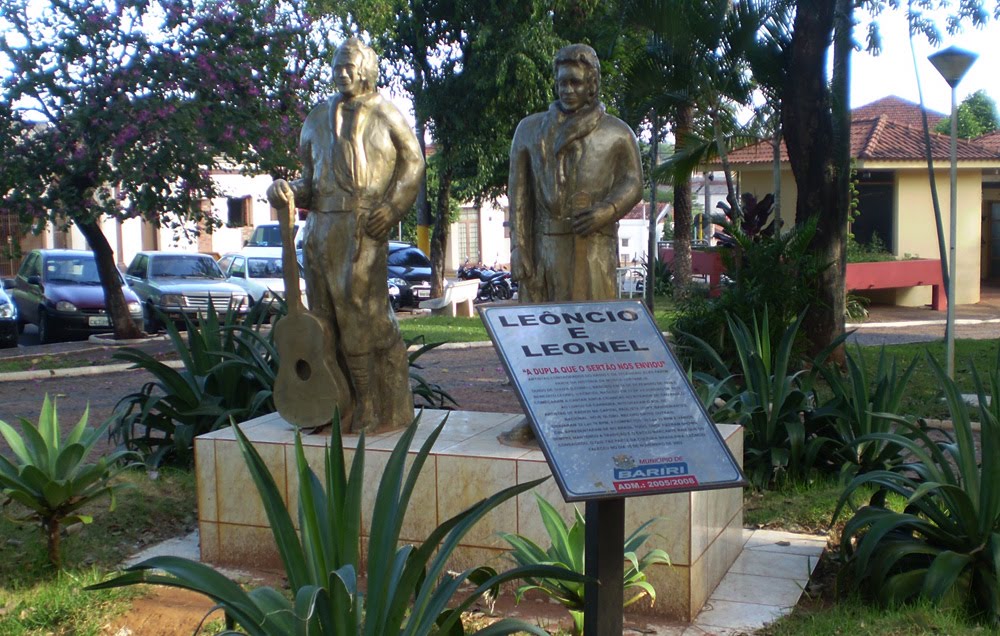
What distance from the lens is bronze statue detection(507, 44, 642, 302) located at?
496cm

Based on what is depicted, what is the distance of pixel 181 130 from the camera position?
12.1 meters

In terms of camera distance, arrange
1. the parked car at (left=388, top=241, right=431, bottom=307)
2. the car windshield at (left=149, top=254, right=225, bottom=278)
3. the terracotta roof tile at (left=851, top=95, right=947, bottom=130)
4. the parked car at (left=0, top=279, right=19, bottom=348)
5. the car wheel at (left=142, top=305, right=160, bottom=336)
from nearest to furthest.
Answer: the parked car at (left=0, top=279, right=19, bottom=348)
the car wheel at (left=142, top=305, right=160, bottom=336)
the car windshield at (left=149, top=254, right=225, bottom=278)
the parked car at (left=388, top=241, right=431, bottom=307)
the terracotta roof tile at (left=851, top=95, right=947, bottom=130)

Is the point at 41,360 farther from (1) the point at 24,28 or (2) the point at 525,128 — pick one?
(2) the point at 525,128

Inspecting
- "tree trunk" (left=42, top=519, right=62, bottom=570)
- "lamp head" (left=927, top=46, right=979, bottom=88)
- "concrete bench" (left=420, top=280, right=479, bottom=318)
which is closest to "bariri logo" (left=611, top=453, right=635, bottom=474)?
"tree trunk" (left=42, top=519, right=62, bottom=570)

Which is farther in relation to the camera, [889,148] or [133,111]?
[889,148]

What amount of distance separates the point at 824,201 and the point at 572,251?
20.0 ft

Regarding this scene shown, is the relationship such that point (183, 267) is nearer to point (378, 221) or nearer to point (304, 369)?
point (304, 369)

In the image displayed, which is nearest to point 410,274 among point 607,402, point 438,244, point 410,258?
point 410,258

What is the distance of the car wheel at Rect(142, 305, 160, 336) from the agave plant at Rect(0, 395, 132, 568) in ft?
37.4

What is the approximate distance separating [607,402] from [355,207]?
96.1 inches

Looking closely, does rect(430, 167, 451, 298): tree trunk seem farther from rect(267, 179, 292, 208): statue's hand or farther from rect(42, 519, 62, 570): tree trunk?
rect(42, 519, 62, 570): tree trunk

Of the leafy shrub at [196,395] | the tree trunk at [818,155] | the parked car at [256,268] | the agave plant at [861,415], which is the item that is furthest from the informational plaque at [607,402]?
the parked car at [256,268]

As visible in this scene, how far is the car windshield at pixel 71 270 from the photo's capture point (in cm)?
1684

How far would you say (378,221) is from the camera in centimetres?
510
